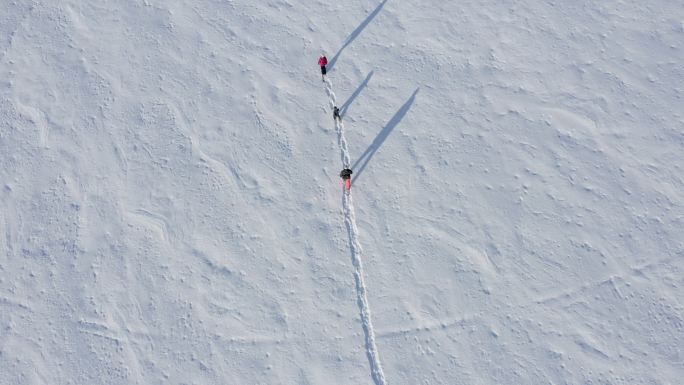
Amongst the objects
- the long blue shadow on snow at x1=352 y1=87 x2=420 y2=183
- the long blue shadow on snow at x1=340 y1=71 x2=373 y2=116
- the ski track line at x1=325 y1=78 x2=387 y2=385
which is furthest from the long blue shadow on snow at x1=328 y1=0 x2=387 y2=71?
the long blue shadow on snow at x1=352 y1=87 x2=420 y2=183

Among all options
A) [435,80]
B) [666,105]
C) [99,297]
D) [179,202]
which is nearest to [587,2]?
[666,105]

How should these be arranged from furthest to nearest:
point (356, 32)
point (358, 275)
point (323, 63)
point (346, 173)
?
point (356, 32) < point (323, 63) < point (346, 173) < point (358, 275)

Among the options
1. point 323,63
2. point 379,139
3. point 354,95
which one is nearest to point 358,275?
point 379,139

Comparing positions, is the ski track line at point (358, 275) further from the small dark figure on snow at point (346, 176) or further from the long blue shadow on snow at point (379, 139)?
the long blue shadow on snow at point (379, 139)

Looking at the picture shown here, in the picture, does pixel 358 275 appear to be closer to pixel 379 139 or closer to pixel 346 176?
pixel 346 176

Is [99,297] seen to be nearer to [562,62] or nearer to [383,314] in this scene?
[383,314]

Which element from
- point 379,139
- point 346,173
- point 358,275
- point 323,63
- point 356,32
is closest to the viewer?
point 358,275

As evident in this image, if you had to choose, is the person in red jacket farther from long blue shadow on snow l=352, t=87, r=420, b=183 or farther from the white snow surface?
long blue shadow on snow l=352, t=87, r=420, b=183

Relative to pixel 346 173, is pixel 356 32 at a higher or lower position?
higher

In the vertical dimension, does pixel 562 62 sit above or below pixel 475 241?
above
